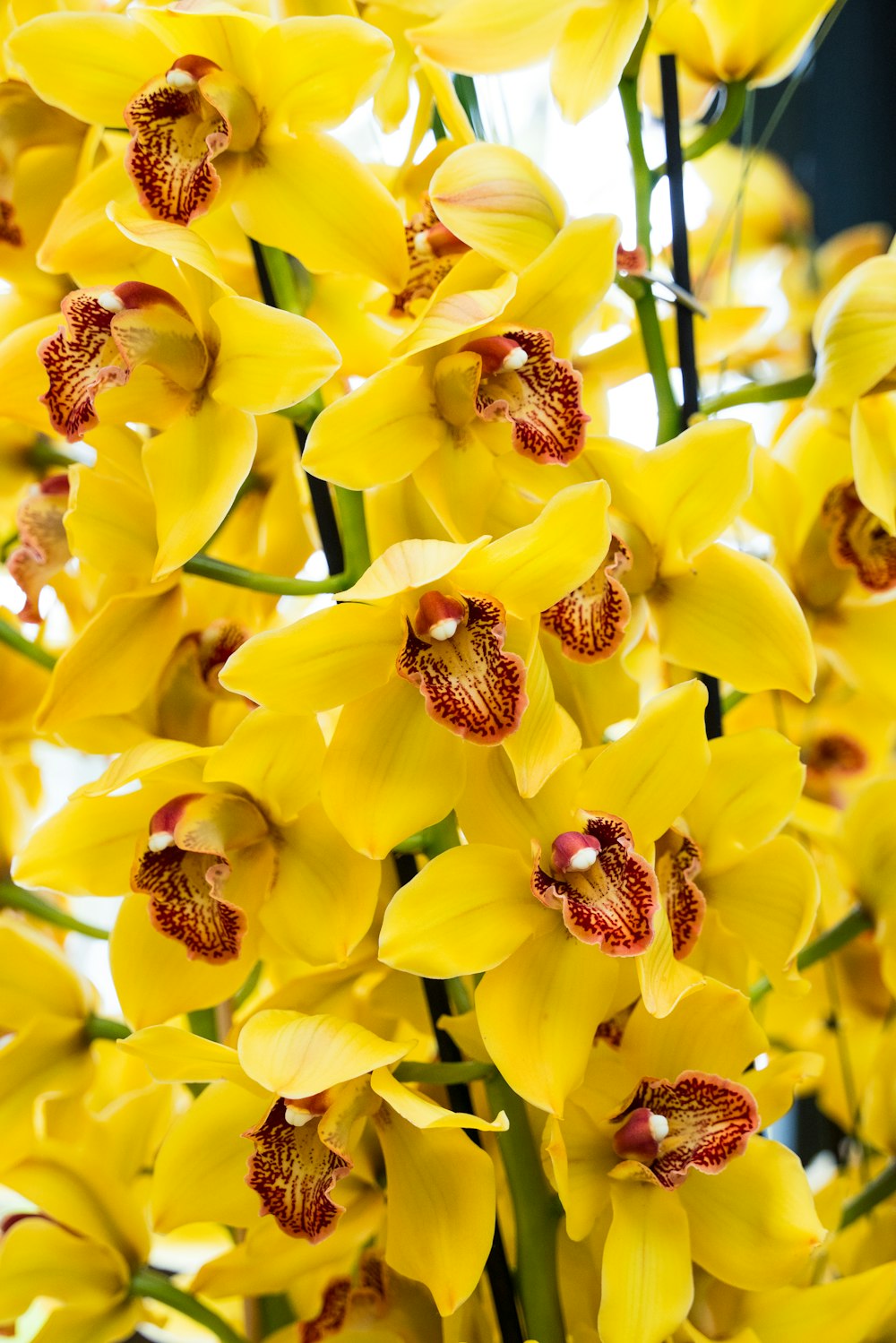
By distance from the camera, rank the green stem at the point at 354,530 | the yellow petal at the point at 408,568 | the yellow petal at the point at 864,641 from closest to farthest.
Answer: the yellow petal at the point at 408,568 < the green stem at the point at 354,530 < the yellow petal at the point at 864,641

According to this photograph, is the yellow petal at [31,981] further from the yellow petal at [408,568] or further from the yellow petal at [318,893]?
the yellow petal at [408,568]

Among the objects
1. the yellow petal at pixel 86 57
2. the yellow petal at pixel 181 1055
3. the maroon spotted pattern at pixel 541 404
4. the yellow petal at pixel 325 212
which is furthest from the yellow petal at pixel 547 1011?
the yellow petal at pixel 86 57

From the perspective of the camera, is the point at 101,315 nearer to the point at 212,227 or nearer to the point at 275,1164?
the point at 212,227

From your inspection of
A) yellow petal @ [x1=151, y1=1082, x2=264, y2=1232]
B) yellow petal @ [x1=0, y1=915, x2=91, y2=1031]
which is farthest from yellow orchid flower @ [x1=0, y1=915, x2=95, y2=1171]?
yellow petal @ [x1=151, y1=1082, x2=264, y2=1232]

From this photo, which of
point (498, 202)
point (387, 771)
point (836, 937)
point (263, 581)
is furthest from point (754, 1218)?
point (498, 202)

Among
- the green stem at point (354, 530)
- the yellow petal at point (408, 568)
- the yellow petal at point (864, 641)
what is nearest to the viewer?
the yellow petal at point (408, 568)

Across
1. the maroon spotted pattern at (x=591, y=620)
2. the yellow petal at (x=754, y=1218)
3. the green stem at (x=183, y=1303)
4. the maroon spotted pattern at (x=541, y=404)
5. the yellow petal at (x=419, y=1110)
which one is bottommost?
the green stem at (x=183, y=1303)
